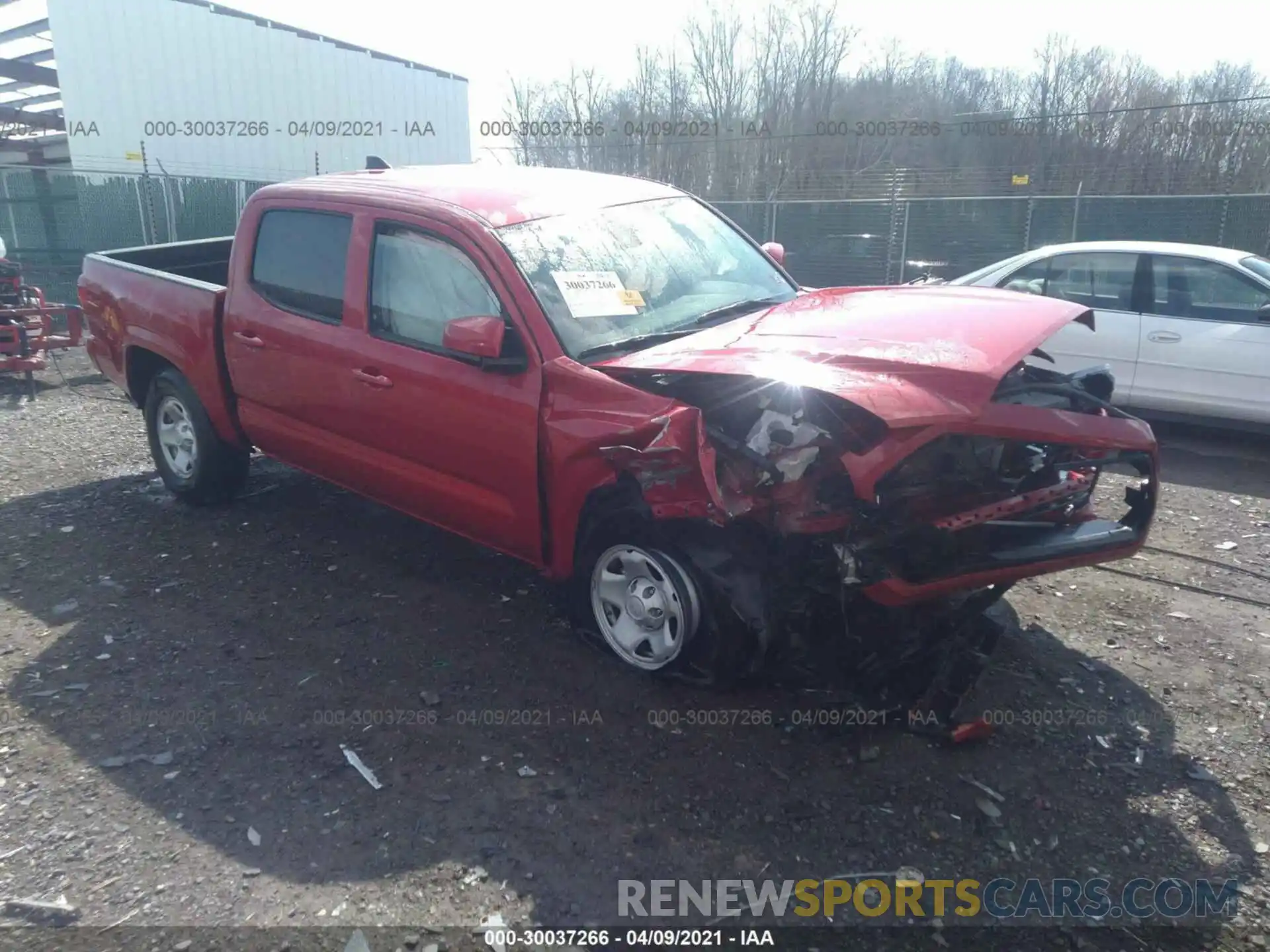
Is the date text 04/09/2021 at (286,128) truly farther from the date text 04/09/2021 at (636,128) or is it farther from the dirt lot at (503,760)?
the dirt lot at (503,760)

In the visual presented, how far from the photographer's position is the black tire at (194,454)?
5.69 m

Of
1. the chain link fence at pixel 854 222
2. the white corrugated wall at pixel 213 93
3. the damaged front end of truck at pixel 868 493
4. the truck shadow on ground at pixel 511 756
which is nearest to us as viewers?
the truck shadow on ground at pixel 511 756

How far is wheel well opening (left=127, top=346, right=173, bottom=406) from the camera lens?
6.05 metres

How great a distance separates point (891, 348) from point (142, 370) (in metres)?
4.95

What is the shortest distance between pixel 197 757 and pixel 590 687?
58.5 inches

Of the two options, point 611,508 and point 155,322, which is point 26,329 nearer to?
point 155,322

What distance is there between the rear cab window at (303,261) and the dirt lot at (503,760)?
1.39m

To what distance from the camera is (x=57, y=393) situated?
9383mm

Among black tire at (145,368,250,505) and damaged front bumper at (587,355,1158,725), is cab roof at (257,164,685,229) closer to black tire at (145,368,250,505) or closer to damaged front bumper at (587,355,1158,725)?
damaged front bumper at (587,355,1158,725)

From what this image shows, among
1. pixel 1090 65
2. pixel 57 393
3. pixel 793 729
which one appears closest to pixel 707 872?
pixel 793 729

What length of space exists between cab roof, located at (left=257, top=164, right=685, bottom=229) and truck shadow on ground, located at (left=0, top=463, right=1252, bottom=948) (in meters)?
1.86

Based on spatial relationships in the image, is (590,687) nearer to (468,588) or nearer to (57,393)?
(468,588)

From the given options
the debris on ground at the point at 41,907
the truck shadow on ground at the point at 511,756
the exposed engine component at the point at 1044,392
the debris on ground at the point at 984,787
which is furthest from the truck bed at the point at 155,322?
the debris on ground at the point at 984,787

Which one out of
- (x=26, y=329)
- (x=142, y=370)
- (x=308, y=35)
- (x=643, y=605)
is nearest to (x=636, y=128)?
(x=308, y=35)
